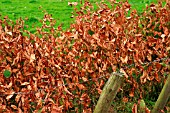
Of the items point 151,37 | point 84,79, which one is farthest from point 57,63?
point 151,37

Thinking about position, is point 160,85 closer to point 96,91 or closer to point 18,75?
point 96,91

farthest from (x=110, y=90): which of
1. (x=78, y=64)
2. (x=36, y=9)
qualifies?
(x=36, y=9)

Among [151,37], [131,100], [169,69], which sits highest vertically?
[151,37]

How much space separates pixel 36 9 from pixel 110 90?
7888mm

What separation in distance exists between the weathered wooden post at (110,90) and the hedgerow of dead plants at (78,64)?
843 mm

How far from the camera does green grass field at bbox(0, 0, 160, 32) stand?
930 cm

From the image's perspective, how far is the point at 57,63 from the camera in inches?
177

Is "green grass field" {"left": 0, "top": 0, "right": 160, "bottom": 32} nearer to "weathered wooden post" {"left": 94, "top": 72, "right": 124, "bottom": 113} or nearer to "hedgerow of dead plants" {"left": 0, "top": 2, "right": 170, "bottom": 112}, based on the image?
"hedgerow of dead plants" {"left": 0, "top": 2, "right": 170, "bottom": 112}

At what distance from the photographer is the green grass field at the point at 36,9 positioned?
9.30 meters

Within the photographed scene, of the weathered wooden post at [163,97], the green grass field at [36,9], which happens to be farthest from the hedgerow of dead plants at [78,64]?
the green grass field at [36,9]

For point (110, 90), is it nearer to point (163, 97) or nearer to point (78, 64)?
point (163, 97)

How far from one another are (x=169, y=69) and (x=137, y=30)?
846 mm

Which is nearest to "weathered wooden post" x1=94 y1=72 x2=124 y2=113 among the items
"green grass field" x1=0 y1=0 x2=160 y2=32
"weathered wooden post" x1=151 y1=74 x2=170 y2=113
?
"weathered wooden post" x1=151 y1=74 x2=170 y2=113

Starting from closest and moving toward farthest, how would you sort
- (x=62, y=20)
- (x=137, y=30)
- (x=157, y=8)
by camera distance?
(x=137, y=30)
(x=157, y=8)
(x=62, y=20)
